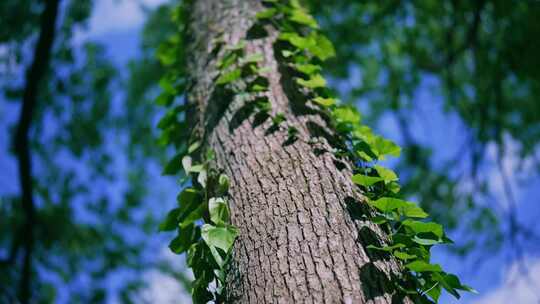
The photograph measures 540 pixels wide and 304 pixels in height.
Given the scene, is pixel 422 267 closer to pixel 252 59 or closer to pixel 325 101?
pixel 325 101

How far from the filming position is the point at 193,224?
141 cm

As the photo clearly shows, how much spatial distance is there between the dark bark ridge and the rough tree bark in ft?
7.35

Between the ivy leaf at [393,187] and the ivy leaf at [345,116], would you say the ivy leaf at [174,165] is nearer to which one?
the ivy leaf at [345,116]

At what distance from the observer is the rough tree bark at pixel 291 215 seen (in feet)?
3.40

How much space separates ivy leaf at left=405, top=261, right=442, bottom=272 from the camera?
1.06m

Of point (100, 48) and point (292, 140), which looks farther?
point (100, 48)

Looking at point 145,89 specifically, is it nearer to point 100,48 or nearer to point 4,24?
point 100,48

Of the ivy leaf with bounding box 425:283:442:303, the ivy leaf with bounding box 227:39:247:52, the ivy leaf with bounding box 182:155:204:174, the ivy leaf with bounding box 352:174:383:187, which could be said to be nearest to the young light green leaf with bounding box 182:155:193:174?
the ivy leaf with bounding box 182:155:204:174

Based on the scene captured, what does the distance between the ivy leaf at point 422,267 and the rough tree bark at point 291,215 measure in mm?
51

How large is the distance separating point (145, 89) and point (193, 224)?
22.0 ft

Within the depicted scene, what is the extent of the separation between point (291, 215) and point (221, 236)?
0.21 metres

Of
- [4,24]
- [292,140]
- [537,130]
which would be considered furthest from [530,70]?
[4,24]

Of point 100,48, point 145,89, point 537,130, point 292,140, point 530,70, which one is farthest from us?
point 145,89

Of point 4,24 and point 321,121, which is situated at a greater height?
point 4,24
